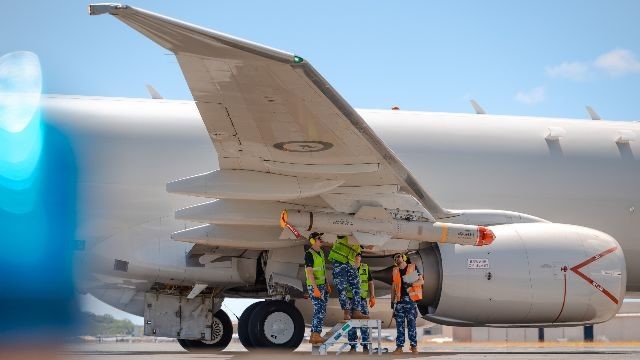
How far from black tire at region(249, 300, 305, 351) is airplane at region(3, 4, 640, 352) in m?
0.03

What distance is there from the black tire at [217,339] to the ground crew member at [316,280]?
399 cm

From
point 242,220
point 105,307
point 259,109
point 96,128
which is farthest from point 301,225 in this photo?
point 105,307

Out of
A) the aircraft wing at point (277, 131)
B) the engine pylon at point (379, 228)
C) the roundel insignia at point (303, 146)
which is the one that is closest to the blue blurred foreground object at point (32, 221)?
the aircraft wing at point (277, 131)

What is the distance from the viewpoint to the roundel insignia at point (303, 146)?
44.3 ft

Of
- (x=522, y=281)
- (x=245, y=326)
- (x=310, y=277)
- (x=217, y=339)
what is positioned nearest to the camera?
(x=310, y=277)

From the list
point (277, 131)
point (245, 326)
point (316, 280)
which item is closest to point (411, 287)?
point (316, 280)

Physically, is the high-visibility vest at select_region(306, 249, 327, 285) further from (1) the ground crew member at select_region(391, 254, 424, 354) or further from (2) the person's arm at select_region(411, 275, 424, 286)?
(2) the person's arm at select_region(411, 275, 424, 286)

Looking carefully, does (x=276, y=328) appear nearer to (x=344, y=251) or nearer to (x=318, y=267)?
(x=318, y=267)

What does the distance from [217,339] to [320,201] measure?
4.91 meters

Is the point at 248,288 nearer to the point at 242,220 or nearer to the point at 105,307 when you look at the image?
the point at 242,220

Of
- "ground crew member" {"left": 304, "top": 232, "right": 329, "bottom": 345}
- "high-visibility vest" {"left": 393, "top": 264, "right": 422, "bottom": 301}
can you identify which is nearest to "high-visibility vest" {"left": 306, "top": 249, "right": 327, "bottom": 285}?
"ground crew member" {"left": 304, "top": 232, "right": 329, "bottom": 345}

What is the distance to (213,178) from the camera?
14.0 meters

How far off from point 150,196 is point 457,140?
626 centimetres

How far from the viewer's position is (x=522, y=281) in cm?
1627
